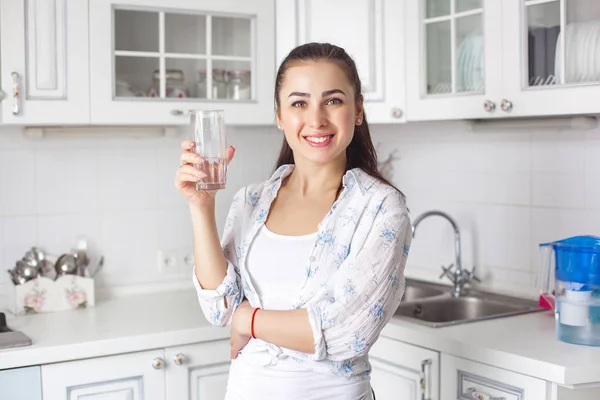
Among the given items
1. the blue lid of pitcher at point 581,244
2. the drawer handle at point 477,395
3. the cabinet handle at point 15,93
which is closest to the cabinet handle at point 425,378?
the drawer handle at point 477,395

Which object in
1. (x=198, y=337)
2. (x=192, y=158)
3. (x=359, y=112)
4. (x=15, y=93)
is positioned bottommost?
(x=198, y=337)

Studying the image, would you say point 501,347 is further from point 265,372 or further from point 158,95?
point 158,95

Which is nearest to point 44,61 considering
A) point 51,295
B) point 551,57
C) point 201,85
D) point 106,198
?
point 201,85

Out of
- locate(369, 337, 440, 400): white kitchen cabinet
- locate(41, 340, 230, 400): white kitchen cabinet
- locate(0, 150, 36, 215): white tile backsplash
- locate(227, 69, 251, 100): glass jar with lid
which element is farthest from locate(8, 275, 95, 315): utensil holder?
locate(369, 337, 440, 400): white kitchen cabinet

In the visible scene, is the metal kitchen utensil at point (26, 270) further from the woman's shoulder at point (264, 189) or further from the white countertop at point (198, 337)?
the woman's shoulder at point (264, 189)

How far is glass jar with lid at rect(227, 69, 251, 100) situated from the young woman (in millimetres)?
1049

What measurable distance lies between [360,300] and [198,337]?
1.02 m

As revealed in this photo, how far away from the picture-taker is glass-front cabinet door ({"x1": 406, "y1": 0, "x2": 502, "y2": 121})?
2.37m

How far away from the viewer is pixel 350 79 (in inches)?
70.3

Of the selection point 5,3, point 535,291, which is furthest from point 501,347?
point 5,3

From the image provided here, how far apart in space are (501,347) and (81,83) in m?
1.48

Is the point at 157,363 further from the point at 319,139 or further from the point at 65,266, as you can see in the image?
the point at 319,139

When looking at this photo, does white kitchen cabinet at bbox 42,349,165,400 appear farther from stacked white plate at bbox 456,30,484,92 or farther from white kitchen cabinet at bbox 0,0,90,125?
stacked white plate at bbox 456,30,484,92

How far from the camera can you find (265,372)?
68.9 inches
